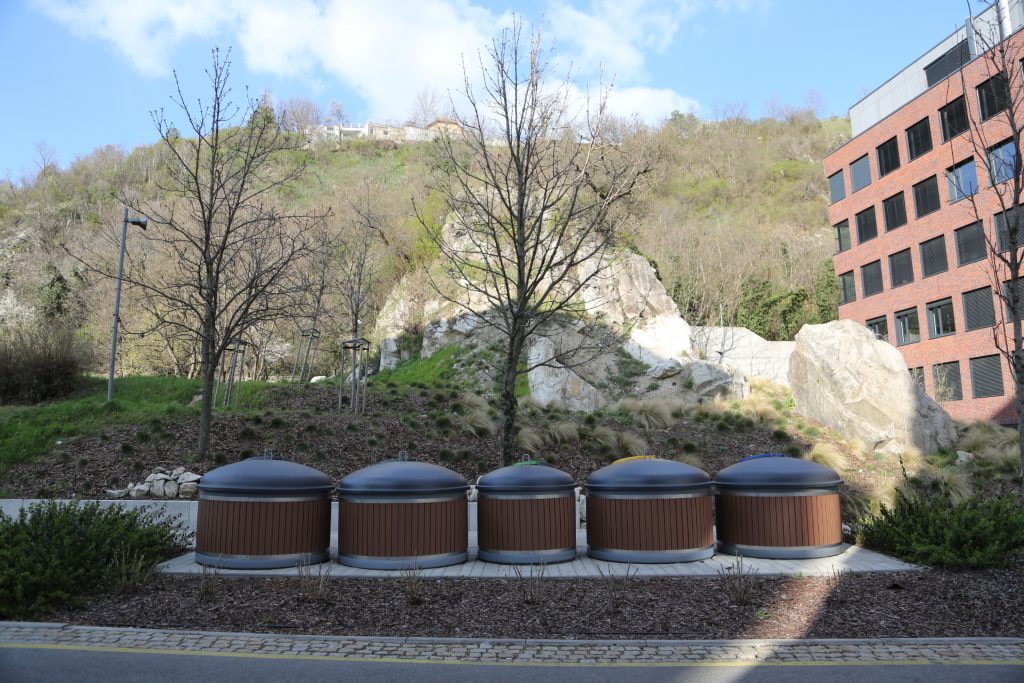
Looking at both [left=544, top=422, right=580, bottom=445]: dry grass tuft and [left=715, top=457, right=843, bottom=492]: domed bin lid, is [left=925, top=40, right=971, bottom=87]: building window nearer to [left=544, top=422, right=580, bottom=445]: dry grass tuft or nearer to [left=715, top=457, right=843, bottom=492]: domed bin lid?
[left=544, top=422, right=580, bottom=445]: dry grass tuft

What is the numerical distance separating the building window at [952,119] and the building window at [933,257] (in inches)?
189

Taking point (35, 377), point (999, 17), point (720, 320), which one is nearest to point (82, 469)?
point (35, 377)

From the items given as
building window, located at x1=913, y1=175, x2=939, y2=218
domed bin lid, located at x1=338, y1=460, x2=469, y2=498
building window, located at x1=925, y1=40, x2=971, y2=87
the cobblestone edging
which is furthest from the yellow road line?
building window, located at x1=925, y1=40, x2=971, y2=87

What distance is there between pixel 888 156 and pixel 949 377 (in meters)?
12.2

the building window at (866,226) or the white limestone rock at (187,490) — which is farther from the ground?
the building window at (866,226)

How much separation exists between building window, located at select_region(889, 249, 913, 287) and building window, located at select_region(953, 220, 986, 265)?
9.84ft

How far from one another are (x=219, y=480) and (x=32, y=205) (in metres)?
71.3

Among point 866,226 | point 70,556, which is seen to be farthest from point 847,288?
point 70,556

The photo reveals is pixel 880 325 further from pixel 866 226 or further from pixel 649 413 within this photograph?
pixel 649 413

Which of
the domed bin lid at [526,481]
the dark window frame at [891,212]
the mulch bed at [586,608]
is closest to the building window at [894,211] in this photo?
the dark window frame at [891,212]

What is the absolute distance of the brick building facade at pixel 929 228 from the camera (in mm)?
29312

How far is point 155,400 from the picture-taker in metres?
21.7

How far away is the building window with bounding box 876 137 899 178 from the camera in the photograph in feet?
115

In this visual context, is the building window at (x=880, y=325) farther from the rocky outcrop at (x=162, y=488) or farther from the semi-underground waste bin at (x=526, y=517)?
the rocky outcrop at (x=162, y=488)
